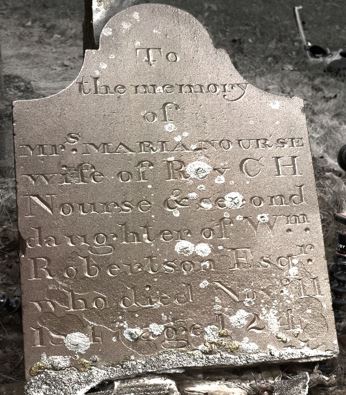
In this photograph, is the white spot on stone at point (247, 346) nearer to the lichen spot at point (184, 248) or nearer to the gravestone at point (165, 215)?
the gravestone at point (165, 215)

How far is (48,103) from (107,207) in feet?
1.85

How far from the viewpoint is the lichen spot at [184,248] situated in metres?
2.79

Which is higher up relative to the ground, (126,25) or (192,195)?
(126,25)

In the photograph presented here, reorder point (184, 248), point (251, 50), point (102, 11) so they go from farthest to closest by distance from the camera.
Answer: point (251, 50), point (102, 11), point (184, 248)

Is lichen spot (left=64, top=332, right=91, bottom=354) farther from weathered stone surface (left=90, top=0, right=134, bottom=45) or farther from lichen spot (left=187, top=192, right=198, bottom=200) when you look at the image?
weathered stone surface (left=90, top=0, right=134, bottom=45)

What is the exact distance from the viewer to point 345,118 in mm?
4559

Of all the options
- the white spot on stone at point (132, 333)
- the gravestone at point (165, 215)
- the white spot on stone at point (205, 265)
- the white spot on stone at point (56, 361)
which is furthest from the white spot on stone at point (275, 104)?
the white spot on stone at point (56, 361)

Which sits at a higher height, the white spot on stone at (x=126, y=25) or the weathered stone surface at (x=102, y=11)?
the weathered stone surface at (x=102, y=11)

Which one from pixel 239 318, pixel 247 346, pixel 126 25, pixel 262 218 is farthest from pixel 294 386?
pixel 126 25

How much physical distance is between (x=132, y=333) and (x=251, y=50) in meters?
2.98

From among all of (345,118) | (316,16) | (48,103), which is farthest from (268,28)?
(48,103)

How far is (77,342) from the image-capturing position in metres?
2.61

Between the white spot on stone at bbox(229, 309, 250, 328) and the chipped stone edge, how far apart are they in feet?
0.43

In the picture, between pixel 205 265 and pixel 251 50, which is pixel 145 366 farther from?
pixel 251 50
